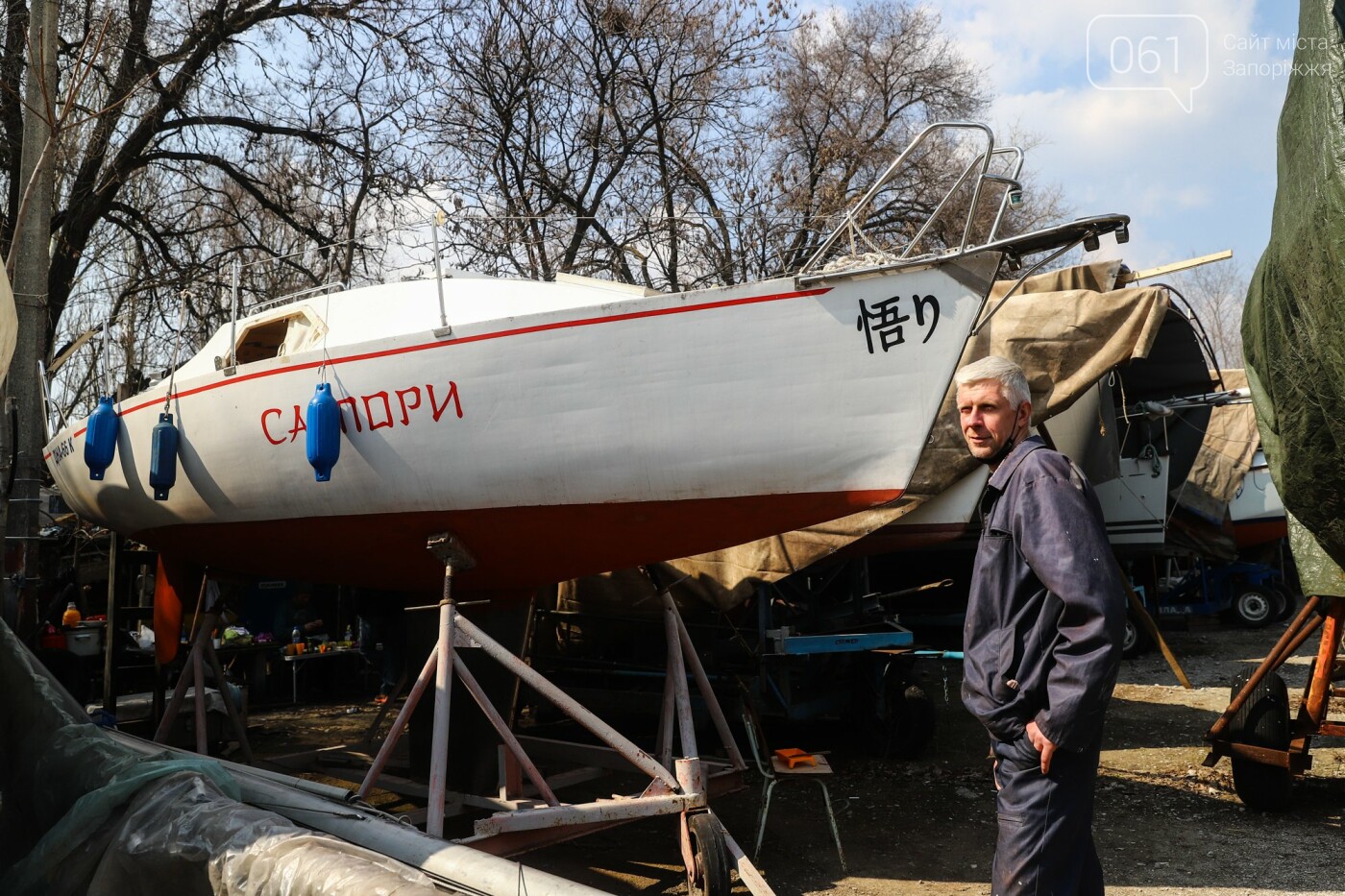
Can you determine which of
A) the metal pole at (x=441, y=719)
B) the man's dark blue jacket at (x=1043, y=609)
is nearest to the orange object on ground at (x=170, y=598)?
the metal pole at (x=441, y=719)

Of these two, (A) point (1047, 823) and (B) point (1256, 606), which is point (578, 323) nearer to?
(A) point (1047, 823)

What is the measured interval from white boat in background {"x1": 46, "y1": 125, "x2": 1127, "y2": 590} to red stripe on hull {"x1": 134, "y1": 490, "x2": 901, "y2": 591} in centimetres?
1

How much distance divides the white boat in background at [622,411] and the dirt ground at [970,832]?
4.94 feet

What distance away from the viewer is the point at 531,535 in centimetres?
468

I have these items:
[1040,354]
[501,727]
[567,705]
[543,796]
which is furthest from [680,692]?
[1040,354]

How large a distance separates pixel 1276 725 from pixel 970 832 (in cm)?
162

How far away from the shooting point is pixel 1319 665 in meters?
5.01

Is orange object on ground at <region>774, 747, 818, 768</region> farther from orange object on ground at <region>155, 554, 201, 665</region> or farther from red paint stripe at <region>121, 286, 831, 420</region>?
orange object on ground at <region>155, 554, 201, 665</region>

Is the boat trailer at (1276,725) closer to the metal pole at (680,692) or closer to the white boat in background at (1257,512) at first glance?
the metal pole at (680,692)

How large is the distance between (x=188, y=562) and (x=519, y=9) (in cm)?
991

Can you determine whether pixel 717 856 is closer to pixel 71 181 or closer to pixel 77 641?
pixel 77 641

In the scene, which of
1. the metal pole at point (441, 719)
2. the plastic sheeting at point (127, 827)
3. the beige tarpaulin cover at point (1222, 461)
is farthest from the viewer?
the beige tarpaulin cover at point (1222, 461)

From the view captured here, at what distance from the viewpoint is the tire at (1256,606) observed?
1393cm

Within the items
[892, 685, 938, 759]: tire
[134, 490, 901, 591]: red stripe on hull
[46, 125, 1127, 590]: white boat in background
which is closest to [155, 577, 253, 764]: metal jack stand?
[134, 490, 901, 591]: red stripe on hull
